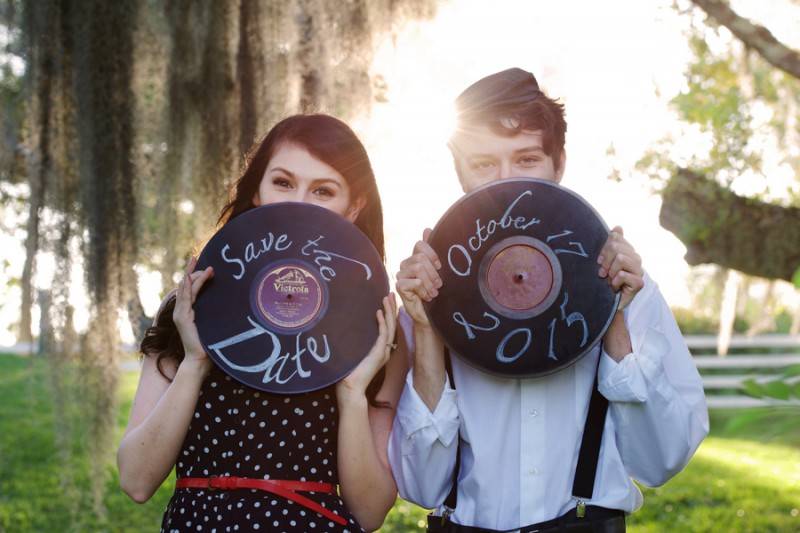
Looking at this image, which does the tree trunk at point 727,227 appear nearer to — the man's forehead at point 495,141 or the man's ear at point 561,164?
the man's ear at point 561,164

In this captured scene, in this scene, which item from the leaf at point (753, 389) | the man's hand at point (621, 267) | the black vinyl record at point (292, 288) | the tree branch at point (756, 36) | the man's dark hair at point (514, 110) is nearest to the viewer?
the leaf at point (753, 389)

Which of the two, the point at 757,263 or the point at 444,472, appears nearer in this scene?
the point at 444,472

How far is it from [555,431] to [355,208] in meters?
0.79

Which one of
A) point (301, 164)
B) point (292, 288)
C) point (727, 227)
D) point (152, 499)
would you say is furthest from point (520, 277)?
point (152, 499)

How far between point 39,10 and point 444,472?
3.37 m

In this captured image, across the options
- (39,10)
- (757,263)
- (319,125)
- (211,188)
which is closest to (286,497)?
(319,125)

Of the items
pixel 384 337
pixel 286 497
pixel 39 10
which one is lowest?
pixel 286 497

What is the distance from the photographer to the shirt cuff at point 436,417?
206cm

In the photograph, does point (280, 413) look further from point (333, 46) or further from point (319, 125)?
point (333, 46)

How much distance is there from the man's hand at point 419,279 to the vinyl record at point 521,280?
21 millimetres

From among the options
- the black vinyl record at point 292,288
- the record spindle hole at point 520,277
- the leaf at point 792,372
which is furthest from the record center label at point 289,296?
the leaf at point 792,372

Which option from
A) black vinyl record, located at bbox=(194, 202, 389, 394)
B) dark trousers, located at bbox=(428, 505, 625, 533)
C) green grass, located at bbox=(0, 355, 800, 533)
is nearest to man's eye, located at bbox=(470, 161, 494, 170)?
black vinyl record, located at bbox=(194, 202, 389, 394)

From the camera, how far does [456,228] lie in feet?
6.75

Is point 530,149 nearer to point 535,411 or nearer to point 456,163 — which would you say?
point 456,163
